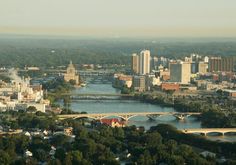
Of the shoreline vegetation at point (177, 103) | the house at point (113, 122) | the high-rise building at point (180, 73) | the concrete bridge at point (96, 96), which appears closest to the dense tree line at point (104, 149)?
the house at point (113, 122)

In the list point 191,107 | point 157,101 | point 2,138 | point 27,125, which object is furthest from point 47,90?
point 2,138

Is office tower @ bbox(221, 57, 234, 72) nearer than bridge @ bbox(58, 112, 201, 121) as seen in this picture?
No

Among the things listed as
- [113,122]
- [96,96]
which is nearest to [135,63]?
[96,96]

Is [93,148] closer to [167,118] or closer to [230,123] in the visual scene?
[230,123]

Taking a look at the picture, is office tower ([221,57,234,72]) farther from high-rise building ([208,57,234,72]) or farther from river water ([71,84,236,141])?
river water ([71,84,236,141])

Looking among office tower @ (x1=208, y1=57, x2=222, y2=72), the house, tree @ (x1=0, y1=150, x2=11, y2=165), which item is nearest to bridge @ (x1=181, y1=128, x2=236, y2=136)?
the house

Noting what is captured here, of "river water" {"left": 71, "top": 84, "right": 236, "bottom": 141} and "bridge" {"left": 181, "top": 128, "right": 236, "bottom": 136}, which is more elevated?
"bridge" {"left": 181, "top": 128, "right": 236, "bottom": 136}

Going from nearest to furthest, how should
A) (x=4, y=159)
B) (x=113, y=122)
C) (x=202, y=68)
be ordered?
(x=4, y=159)
(x=113, y=122)
(x=202, y=68)

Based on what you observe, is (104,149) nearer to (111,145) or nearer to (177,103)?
(111,145)

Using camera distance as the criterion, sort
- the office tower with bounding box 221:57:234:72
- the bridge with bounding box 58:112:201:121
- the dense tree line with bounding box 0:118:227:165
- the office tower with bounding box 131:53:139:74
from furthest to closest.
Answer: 1. the office tower with bounding box 221:57:234:72
2. the office tower with bounding box 131:53:139:74
3. the bridge with bounding box 58:112:201:121
4. the dense tree line with bounding box 0:118:227:165
